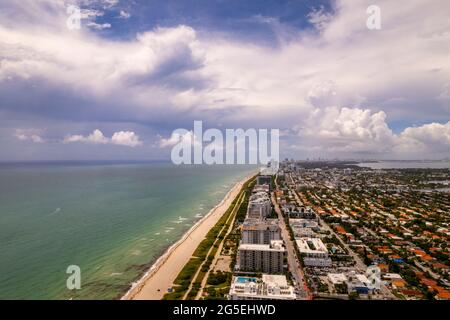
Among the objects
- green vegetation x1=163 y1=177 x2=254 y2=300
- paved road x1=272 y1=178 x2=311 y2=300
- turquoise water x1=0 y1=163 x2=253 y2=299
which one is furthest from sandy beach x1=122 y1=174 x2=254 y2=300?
paved road x1=272 y1=178 x2=311 y2=300

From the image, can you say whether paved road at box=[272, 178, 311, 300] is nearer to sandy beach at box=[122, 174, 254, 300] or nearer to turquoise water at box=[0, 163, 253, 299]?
sandy beach at box=[122, 174, 254, 300]

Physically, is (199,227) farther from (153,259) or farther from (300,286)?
(300,286)

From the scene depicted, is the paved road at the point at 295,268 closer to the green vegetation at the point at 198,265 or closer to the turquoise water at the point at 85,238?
the green vegetation at the point at 198,265

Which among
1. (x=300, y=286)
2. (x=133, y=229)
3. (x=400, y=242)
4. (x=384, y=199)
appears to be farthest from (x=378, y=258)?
(x=384, y=199)

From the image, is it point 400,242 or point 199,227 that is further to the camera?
point 199,227

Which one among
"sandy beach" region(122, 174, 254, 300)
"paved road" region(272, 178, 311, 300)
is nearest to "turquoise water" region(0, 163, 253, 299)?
"sandy beach" region(122, 174, 254, 300)

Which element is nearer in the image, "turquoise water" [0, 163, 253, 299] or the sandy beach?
the sandy beach

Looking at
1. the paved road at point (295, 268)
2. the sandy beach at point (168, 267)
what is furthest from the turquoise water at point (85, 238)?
the paved road at point (295, 268)

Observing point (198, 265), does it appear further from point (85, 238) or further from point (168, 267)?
point (85, 238)
